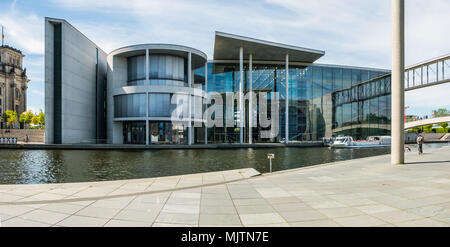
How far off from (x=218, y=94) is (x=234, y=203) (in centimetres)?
3944

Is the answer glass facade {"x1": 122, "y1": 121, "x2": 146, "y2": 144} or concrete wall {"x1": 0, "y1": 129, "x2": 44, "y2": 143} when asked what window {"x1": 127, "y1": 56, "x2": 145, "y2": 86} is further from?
concrete wall {"x1": 0, "y1": 129, "x2": 44, "y2": 143}

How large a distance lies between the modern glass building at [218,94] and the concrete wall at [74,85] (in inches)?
Result: 7.3

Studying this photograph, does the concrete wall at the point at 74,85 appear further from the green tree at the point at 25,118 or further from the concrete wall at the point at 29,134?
the green tree at the point at 25,118

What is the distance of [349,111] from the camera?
163 feet

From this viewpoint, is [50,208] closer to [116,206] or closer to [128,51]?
[116,206]

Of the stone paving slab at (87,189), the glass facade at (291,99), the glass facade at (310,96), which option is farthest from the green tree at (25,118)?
the stone paving slab at (87,189)

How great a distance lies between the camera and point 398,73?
529 inches

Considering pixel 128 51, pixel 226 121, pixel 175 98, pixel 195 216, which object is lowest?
pixel 195 216

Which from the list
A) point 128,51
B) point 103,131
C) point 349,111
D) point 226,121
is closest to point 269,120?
point 226,121

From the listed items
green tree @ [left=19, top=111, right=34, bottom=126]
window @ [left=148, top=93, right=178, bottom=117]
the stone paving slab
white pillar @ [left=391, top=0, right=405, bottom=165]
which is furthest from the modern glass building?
green tree @ [left=19, top=111, right=34, bottom=126]

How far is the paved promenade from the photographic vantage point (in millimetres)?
5027

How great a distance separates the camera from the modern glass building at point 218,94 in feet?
121

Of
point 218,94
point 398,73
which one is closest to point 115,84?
point 218,94
